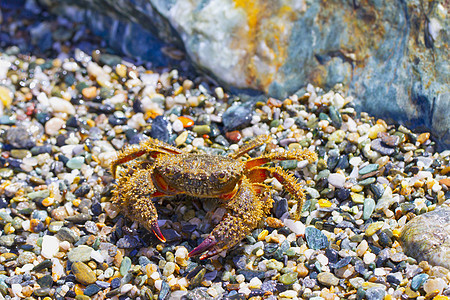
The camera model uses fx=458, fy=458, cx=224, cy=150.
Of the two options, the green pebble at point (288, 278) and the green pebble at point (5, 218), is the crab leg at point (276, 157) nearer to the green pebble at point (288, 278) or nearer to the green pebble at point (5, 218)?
the green pebble at point (288, 278)

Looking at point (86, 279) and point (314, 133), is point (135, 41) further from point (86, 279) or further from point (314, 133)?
point (86, 279)

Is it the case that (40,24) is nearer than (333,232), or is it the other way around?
(333,232)

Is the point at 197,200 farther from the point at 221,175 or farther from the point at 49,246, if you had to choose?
the point at 49,246

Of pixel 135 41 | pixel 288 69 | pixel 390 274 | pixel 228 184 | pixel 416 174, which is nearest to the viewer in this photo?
pixel 390 274

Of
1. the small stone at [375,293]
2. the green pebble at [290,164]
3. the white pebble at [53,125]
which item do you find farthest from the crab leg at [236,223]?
the white pebble at [53,125]

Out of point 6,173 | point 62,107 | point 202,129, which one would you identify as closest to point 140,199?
point 202,129

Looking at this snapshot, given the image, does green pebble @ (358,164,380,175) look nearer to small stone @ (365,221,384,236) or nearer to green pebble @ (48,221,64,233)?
small stone @ (365,221,384,236)

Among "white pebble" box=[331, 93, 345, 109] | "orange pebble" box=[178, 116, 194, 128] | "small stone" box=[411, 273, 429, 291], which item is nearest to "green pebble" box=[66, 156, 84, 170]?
"orange pebble" box=[178, 116, 194, 128]

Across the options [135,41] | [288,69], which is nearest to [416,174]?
[288,69]
